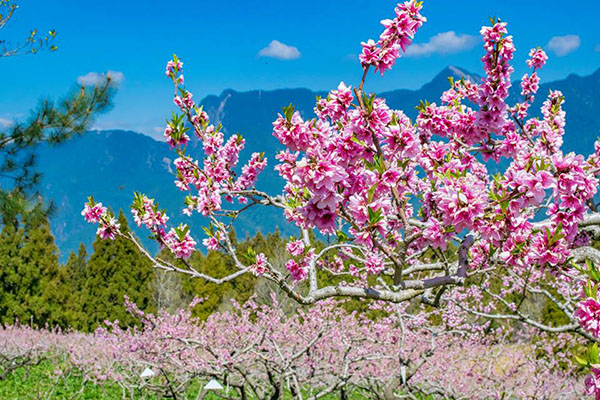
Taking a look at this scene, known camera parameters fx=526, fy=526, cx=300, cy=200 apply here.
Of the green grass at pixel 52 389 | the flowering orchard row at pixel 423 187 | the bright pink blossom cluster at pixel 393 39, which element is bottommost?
the green grass at pixel 52 389

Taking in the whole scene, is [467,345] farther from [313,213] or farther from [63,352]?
[63,352]

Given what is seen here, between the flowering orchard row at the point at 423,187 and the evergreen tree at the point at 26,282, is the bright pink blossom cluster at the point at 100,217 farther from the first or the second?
the evergreen tree at the point at 26,282

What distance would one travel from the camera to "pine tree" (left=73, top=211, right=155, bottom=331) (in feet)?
59.4

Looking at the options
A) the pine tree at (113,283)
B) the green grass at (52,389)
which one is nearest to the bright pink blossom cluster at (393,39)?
the green grass at (52,389)

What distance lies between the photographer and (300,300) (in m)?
2.41

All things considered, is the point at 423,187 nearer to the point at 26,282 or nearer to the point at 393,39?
the point at 393,39

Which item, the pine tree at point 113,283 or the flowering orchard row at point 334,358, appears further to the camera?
the pine tree at point 113,283

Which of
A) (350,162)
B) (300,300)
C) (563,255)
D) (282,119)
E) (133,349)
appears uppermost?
(282,119)

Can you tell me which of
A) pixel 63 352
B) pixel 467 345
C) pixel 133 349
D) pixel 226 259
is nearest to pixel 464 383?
pixel 467 345

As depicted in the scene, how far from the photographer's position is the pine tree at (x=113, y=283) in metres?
18.1

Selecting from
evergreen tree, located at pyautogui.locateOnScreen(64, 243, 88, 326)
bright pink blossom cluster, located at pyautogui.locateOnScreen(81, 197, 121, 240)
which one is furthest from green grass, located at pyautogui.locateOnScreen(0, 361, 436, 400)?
bright pink blossom cluster, located at pyautogui.locateOnScreen(81, 197, 121, 240)

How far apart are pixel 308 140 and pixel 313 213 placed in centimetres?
40

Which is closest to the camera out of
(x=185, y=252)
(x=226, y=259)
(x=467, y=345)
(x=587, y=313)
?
(x=587, y=313)

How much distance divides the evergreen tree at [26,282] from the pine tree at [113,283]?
1.07 meters
